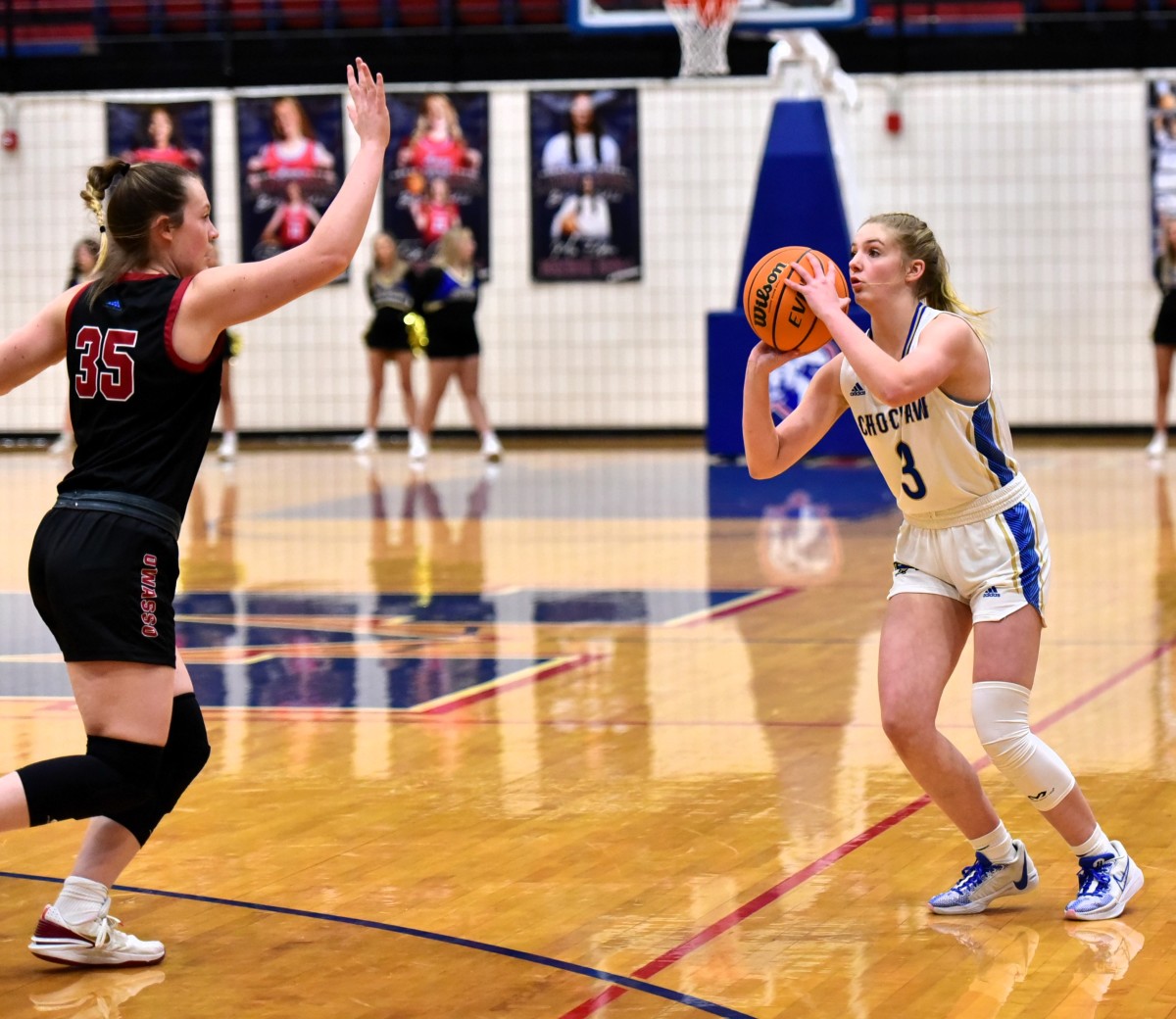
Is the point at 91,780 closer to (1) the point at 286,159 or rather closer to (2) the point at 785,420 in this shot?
(2) the point at 785,420

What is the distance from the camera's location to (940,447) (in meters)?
4.50

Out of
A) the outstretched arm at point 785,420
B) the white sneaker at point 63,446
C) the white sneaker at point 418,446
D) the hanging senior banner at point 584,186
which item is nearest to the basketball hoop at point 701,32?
the hanging senior banner at point 584,186

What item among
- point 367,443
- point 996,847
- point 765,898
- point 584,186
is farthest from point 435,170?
point 996,847

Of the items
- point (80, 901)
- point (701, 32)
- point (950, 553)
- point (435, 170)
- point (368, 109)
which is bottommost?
point (80, 901)

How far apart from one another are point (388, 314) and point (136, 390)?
13.8 metres

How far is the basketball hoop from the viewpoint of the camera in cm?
1563

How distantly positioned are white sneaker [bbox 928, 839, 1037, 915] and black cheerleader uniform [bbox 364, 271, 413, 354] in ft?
43.8

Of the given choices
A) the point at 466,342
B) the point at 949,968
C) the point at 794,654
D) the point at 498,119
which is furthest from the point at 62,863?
the point at 498,119

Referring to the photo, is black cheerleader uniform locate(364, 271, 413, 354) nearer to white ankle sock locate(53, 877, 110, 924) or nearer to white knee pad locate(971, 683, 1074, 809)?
white knee pad locate(971, 683, 1074, 809)

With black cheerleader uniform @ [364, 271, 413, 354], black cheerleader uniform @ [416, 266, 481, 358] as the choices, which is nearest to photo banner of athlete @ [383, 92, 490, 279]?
black cheerleader uniform @ [364, 271, 413, 354]

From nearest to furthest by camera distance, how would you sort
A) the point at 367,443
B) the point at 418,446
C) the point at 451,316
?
the point at 451,316, the point at 418,446, the point at 367,443

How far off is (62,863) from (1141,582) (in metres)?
6.11

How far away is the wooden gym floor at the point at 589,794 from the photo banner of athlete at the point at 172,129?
872 cm

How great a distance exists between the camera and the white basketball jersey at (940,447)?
14.8ft
